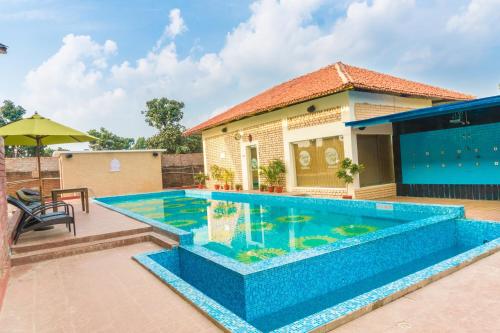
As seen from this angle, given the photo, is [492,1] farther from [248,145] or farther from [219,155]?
[219,155]

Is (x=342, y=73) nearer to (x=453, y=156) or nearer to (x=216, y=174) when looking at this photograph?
(x=453, y=156)

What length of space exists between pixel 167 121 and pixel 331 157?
23005mm

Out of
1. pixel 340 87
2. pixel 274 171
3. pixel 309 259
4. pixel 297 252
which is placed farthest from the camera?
pixel 274 171

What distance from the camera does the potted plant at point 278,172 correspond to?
13.7m

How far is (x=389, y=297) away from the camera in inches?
121

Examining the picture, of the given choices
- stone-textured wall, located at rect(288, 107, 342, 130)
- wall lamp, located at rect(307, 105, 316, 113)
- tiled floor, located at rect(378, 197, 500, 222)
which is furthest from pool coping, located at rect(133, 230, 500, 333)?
wall lamp, located at rect(307, 105, 316, 113)

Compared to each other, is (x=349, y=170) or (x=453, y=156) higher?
(x=453, y=156)

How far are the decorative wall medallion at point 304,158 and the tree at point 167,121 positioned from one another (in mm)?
19278

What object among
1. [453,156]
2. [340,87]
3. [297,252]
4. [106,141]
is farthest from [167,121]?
[297,252]

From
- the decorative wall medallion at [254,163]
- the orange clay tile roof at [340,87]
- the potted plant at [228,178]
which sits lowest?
the potted plant at [228,178]

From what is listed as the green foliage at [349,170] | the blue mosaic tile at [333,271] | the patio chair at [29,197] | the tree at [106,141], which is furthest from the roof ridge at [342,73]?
the tree at [106,141]

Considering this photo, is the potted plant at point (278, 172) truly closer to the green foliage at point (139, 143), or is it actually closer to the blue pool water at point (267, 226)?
the blue pool water at point (267, 226)

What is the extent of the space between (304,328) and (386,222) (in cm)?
607

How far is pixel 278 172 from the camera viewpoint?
13789 millimetres
